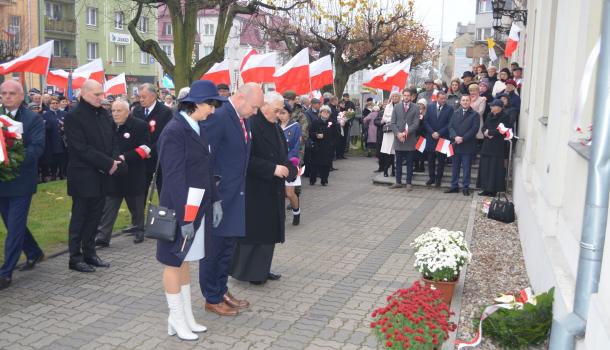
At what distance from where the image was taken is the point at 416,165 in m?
15.6

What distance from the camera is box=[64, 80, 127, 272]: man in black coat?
689 cm

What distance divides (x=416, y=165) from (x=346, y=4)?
47.7 feet

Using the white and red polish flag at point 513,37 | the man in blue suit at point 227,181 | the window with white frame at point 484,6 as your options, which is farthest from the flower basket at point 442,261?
the window with white frame at point 484,6

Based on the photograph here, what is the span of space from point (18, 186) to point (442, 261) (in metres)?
4.48

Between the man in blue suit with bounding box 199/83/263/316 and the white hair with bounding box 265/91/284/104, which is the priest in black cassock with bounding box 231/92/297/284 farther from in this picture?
the man in blue suit with bounding box 199/83/263/316

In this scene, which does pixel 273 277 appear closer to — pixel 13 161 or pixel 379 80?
pixel 13 161

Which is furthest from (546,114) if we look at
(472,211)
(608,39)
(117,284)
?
(117,284)

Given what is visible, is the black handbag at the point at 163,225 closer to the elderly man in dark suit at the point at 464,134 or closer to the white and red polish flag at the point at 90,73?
the elderly man in dark suit at the point at 464,134

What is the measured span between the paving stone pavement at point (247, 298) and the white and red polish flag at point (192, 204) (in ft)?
3.59

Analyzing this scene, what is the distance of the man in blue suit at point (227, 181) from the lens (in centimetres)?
569

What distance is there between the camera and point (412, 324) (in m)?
4.17

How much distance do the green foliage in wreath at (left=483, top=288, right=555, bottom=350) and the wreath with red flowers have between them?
4833mm

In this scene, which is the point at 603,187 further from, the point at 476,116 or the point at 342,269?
the point at 476,116

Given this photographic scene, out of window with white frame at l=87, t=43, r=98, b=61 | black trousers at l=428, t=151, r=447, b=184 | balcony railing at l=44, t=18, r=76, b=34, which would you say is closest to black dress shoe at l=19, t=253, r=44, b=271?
black trousers at l=428, t=151, r=447, b=184
